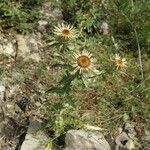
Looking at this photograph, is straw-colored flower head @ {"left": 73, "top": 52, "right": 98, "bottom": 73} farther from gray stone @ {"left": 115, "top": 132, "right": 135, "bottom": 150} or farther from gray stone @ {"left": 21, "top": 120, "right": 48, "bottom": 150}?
gray stone @ {"left": 115, "top": 132, "right": 135, "bottom": 150}

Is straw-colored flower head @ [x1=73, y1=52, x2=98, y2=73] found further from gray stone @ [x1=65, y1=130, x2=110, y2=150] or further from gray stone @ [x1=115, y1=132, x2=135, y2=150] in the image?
gray stone @ [x1=115, y1=132, x2=135, y2=150]

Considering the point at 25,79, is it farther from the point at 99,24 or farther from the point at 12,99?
the point at 99,24

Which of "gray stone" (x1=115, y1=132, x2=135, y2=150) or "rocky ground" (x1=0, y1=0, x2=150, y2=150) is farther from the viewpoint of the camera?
"gray stone" (x1=115, y1=132, x2=135, y2=150)

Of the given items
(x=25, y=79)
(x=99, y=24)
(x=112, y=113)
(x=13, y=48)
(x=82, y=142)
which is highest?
(x=99, y=24)

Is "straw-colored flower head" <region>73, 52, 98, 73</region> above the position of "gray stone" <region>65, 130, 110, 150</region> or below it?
above

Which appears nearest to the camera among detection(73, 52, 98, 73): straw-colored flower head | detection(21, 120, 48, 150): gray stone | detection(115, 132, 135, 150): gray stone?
detection(73, 52, 98, 73): straw-colored flower head

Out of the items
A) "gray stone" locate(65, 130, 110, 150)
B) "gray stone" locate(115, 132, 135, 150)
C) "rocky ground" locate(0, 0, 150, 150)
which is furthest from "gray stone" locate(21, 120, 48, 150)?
"gray stone" locate(115, 132, 135, 150)

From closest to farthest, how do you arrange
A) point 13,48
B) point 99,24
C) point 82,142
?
point 82,142 < point 13,48 < point 99,24

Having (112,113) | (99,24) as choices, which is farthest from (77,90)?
(99,24)

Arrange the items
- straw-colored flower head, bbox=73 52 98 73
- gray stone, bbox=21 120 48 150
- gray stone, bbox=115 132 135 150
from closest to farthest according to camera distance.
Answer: straw-colored flower head, bbox=73 52 98 73, gray stone, bbox=21 120 48 150, gray stone, bbox=115 132 135 150
